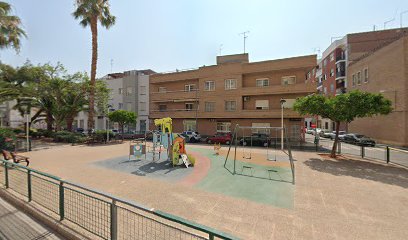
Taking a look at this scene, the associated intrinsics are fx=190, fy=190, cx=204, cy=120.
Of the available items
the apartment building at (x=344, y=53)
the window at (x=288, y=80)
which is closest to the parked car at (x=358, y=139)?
the window at (x=288, y=80)

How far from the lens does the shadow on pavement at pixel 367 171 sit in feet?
28.9

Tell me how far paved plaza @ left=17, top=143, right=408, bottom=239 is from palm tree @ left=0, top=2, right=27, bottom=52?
30.1 ft

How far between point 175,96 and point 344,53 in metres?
35.0

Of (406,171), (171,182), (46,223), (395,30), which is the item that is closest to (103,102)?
(171,182)

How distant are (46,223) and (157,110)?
28.4m

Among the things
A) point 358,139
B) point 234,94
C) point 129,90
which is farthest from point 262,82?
point 129,90

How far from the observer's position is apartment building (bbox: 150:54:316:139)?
24.0 m

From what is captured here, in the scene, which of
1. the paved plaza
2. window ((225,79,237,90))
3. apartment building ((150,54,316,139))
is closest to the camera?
the paved plaza

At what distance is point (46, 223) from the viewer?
4500 mm

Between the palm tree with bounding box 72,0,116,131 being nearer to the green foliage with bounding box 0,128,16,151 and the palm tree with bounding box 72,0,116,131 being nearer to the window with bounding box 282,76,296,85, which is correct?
the green foliage with bounding box 0,128,16,151

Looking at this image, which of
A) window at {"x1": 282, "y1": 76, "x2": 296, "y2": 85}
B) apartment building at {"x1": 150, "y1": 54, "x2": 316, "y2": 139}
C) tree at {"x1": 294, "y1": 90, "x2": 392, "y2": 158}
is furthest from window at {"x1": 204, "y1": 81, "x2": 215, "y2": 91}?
tree at {"x1": 294, "y1": 90, "x2": 392, "y2": 158}

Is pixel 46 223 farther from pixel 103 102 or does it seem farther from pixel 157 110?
pixel 157 110

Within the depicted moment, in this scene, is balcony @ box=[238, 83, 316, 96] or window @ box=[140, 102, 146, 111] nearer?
balcony @ box=[238, 83, 316, 96]

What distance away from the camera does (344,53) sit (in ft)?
125
